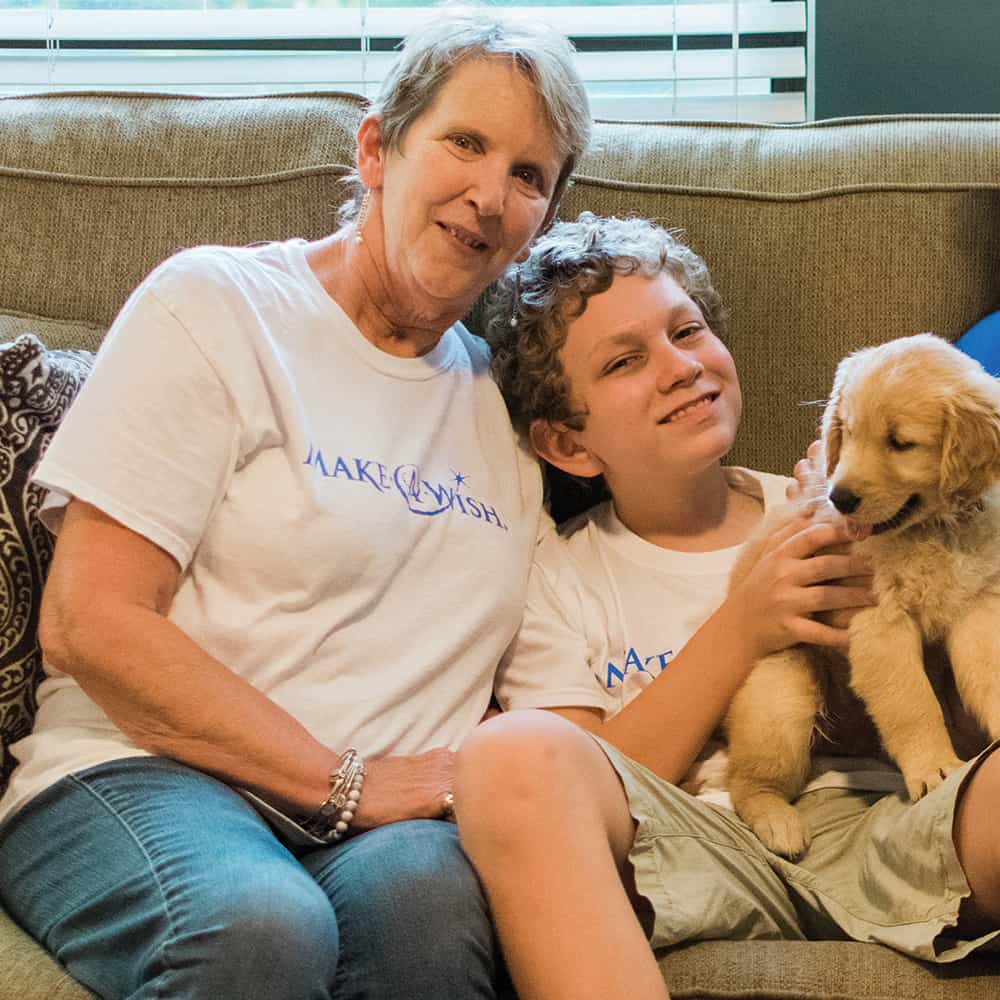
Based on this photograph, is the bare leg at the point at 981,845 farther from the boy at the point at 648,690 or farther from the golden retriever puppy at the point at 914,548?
the golden retriever puppy at the point at 914,548

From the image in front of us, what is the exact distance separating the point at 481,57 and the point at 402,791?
37.2 inches

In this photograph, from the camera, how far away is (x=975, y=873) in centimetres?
128

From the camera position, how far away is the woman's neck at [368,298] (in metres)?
1.75

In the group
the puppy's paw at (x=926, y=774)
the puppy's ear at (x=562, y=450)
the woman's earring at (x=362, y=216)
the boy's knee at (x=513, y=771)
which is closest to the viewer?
the boy's knee at (x=513, y=771)

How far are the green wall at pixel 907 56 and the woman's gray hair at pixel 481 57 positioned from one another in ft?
3.78

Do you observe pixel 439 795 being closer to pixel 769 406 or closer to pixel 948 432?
pixel 948 432

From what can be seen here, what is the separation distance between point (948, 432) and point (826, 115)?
4.88 feet

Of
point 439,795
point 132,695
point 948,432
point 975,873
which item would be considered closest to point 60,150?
point 132,695

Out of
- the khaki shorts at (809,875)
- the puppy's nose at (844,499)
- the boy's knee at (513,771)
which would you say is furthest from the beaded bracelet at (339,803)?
the puppy's nose at (844,499)

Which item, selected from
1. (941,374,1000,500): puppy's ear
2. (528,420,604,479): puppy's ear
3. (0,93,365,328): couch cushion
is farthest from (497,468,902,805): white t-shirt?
(0,93,365,328): couch cushion

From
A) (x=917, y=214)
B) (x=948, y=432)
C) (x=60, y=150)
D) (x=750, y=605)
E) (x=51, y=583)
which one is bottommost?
(x=750, y=605)

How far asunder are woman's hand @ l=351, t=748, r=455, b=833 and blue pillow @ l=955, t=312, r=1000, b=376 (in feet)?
3.16

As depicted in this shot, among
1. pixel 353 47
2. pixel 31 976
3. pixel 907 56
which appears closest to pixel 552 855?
pixel 31 976

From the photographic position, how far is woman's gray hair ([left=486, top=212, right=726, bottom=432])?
6.12 ft
